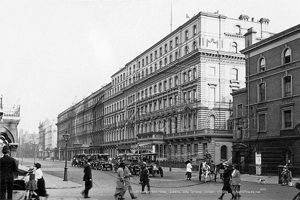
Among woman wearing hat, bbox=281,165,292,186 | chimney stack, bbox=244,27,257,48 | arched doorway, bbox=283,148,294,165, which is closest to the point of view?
woman wearing hat, bbox=281,165,292,186

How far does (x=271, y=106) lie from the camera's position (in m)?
39.4

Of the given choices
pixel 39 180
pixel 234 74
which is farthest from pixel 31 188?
pixel 234 74

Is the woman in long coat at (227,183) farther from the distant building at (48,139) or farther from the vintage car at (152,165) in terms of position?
the distant building at (48,139)

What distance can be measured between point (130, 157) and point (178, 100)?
18693 mm

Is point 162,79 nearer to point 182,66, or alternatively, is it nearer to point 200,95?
A: point 182,66

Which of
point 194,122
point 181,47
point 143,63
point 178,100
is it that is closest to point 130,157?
point 194,122

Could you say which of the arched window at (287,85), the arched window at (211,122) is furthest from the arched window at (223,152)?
the arched window at (287,85)


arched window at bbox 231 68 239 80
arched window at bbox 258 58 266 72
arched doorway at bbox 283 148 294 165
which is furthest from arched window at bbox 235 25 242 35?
arched doorway at bbox 283 148 294 165

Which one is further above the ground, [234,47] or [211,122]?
[234,47]

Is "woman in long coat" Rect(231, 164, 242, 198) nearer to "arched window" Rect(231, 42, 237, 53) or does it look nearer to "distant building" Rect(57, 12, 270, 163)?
"distant building" Rect(57, 12, 270, 163)

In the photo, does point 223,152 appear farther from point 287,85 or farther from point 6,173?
point 6,173

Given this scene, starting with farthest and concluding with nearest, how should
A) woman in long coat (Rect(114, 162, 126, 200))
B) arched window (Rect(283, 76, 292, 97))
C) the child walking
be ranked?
arched window (Rect(283, 76, 292, 97)), woman in long coat (Rect(114, 162, 126, 200)), the child walking

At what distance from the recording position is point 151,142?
66.0m

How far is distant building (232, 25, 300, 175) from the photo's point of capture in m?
36.1
